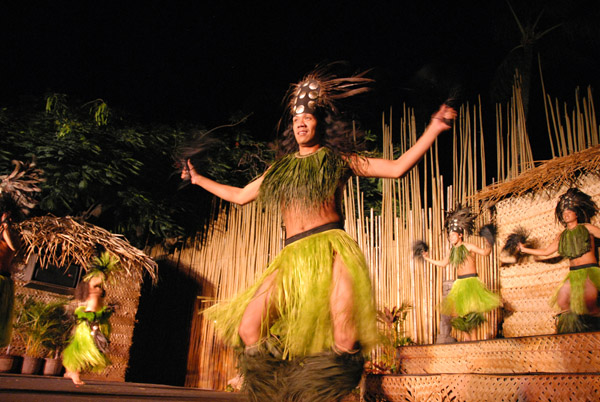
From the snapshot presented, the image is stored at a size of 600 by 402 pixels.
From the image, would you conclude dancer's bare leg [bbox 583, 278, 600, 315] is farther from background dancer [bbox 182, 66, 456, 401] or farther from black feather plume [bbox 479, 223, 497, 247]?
background dancer [bbox 182, 66, 456, 401]

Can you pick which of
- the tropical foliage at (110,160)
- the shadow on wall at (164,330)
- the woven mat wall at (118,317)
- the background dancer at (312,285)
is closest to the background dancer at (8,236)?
the tropical foliage at (110,160)

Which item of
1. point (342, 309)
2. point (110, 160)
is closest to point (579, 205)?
point (342, 309)

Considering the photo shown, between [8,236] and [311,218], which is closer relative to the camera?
[311,218]

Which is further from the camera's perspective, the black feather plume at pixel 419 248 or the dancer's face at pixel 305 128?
the black feather plume at pixel 419 248

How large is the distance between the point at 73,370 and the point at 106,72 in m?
3.72

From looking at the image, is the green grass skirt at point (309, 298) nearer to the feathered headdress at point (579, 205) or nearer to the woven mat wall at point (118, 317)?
the feathered headdress at point (579, 205)

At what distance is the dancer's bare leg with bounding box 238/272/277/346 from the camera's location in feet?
5.02

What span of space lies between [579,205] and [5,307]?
13.9 feet

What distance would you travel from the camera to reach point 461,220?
3.81 meters

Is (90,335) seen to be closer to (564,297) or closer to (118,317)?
(118,317)

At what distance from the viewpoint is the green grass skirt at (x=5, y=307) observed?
349 centimetres

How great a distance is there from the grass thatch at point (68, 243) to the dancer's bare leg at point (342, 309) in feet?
16.3

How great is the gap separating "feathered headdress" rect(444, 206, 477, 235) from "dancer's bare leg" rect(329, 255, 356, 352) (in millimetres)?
2533

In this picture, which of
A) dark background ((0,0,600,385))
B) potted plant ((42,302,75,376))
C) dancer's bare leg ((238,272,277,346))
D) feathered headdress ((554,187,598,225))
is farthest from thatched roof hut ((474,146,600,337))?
potted plant ((42,302,75,376))
